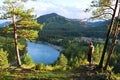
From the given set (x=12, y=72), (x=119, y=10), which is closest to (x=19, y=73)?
(x=12, y=72)

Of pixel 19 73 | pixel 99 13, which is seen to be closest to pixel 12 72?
pixel 19 73

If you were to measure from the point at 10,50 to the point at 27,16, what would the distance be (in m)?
99.9

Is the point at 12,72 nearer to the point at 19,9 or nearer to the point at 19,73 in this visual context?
the point at 19,73

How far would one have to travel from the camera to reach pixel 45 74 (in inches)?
1137

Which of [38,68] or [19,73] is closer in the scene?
[19,73]

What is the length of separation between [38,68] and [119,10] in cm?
1027

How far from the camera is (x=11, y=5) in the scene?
1363 inches

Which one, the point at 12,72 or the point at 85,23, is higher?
the point at 85,23

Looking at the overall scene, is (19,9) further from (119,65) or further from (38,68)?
(119,65)

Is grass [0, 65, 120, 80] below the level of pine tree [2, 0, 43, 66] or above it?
below

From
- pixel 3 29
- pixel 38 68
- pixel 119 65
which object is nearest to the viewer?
pixel 38 68

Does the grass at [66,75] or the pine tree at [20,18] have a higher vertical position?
the pine tree at [20,18]

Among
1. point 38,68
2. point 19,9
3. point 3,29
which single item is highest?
point 19,9

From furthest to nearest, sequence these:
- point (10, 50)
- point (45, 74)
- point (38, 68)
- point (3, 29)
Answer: point (10, 50) < point (3, 29) < point (38, 68) < point (45, 74)
